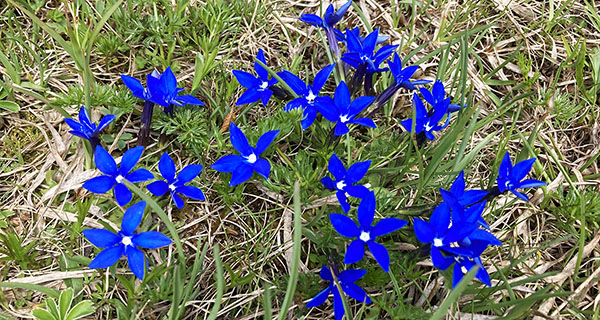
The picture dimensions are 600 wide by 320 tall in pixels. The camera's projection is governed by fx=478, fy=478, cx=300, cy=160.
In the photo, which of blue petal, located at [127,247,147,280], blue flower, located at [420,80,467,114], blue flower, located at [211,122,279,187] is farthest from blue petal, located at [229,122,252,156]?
blue flower, located at [420,80,467,114]

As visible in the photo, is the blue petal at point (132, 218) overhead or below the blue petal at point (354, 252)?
overhead

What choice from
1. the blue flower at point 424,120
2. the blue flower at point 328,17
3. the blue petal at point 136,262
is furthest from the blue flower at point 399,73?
the blue petal at point 136,262

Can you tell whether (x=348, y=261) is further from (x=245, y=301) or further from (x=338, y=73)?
(x=338, y=73)

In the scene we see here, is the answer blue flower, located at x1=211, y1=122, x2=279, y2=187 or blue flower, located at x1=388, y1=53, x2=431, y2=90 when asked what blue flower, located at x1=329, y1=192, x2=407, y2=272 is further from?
blue flower, located at x1=388, y1=53, x2=431, y2=90

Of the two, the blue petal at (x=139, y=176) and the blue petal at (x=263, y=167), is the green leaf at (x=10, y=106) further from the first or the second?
the blue petal at (x=263, y=167)

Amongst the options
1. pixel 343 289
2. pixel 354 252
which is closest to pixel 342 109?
pixel 354 252
